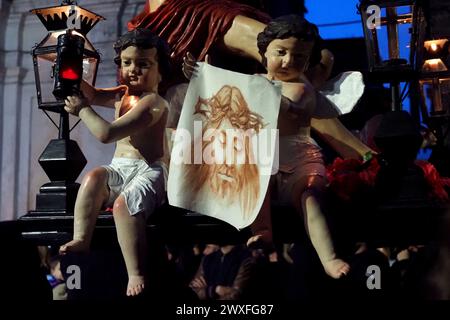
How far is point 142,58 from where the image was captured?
2316 mm

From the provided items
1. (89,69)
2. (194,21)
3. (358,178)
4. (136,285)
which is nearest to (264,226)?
(358,178)

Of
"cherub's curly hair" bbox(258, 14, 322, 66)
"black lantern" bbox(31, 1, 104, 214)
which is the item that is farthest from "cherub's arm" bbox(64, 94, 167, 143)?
"cherub's curly hair" bbox(258, 14, 322, 66)

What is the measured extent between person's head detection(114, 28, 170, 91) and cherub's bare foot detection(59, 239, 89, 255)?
65 cm

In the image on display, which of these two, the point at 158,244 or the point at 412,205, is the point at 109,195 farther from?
the point at 412,205

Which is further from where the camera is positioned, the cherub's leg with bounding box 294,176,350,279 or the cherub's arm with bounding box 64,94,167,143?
the cherub's arm with bounding box 64,94,167,143

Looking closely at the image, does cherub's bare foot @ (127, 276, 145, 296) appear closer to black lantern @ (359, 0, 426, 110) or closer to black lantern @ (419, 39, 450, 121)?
black lantern @ (359, 0, 426, 110)

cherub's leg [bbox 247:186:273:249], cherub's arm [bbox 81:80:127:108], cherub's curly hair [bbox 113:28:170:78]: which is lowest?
cherub's leg [bbox 247:186:273:249]

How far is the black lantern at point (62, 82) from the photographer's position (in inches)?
91.4

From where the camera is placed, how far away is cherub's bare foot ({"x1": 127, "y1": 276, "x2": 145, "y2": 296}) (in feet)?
6.86

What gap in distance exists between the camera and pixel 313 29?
2178mm

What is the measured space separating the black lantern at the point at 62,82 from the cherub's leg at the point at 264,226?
2.67 ft

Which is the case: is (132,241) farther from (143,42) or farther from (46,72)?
(46,72)

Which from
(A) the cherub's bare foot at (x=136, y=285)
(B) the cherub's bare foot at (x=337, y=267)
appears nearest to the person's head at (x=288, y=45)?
(B) the cherub's bare foot at (x=337, y=267)
